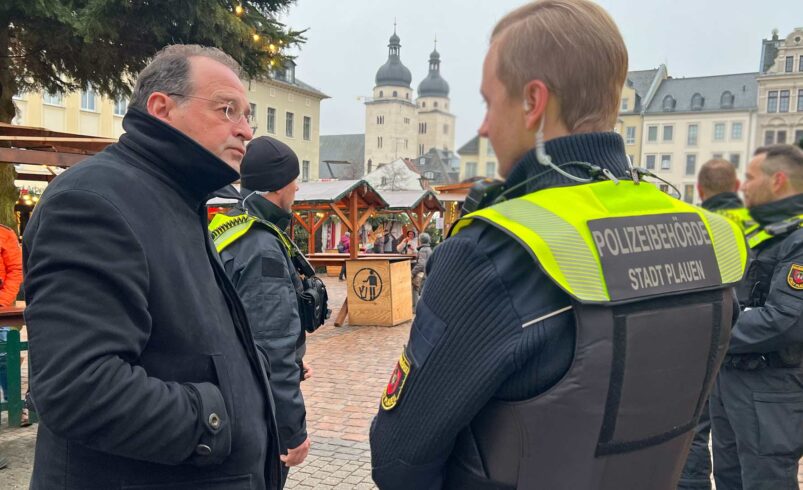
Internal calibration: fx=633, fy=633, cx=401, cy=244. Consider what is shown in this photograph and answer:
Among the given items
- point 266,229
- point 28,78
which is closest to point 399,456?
point 266,229

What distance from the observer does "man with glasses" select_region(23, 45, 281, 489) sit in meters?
1.37

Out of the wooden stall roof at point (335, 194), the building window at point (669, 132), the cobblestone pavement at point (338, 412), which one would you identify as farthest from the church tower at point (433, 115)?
the cobblestone pavement at point (338, 412)

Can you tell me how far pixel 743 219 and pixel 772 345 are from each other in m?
0.81

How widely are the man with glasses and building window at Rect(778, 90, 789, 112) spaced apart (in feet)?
195

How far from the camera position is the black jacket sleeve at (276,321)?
276cm

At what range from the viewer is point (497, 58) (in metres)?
1.33

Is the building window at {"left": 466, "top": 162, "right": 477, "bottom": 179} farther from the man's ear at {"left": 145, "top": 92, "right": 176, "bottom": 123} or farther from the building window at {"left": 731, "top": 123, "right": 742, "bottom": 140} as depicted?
the building window at {"left": 731, "top": 123, "right": 742, "bottom": 140}

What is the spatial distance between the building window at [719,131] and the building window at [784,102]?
26.7 feet

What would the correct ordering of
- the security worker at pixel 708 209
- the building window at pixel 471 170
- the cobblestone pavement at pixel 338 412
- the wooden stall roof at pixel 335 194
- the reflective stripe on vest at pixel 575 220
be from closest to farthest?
1. the reflective stripe on vest at pixel 575 220
2. the building window at pixel 471 170
3. the security worker at pixel 708 209
4. the cobblestone pavement at pixel 338 412
5. the wooden stall roof at pixel 335 194

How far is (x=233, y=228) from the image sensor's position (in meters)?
3.00

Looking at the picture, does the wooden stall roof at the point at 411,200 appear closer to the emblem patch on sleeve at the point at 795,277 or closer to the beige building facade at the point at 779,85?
the emblem patch on sleeve at the point at 795,277

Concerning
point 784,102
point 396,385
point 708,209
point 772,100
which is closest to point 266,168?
point 396,385

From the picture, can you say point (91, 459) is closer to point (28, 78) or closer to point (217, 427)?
point (217, 427)

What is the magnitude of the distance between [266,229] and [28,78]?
10686 mm
